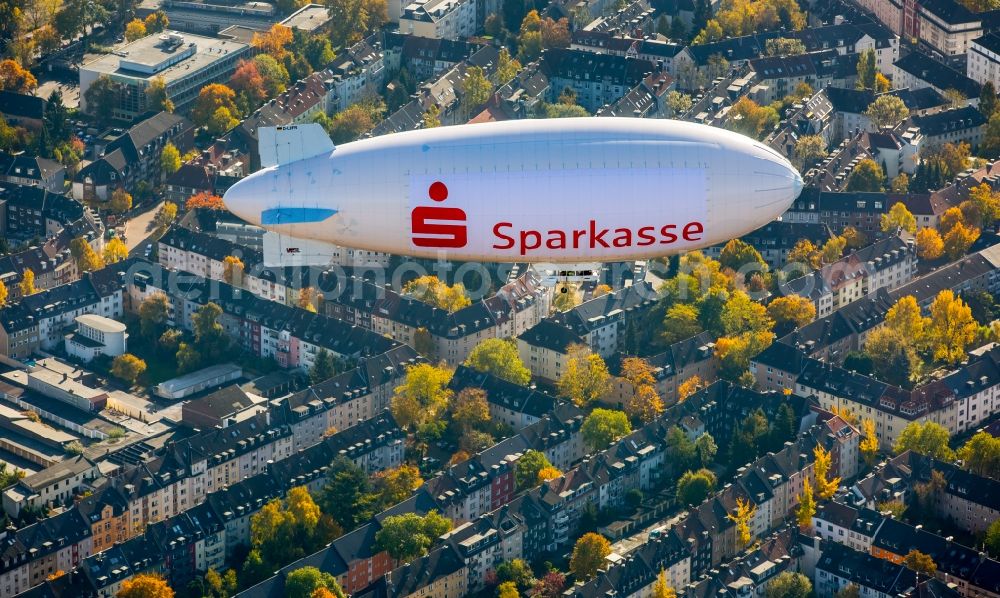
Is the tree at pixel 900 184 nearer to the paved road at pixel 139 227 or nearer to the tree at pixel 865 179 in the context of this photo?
the tree at pixel 865 179

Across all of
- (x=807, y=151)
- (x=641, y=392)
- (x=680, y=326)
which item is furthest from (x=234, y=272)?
(x=807, y=151)

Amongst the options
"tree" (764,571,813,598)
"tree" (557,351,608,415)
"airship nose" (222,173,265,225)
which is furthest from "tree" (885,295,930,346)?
"airship nose" (222,173,265,225)

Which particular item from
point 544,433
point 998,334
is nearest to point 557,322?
point 544,433

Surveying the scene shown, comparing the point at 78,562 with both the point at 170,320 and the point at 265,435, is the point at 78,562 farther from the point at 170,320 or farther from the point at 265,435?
the point at 170,320

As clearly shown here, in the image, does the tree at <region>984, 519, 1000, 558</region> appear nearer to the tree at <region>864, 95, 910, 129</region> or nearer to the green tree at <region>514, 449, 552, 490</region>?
the green tree at <region>514, 449, 552, 490</region>

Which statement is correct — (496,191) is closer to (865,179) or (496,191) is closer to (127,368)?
(127,368)
